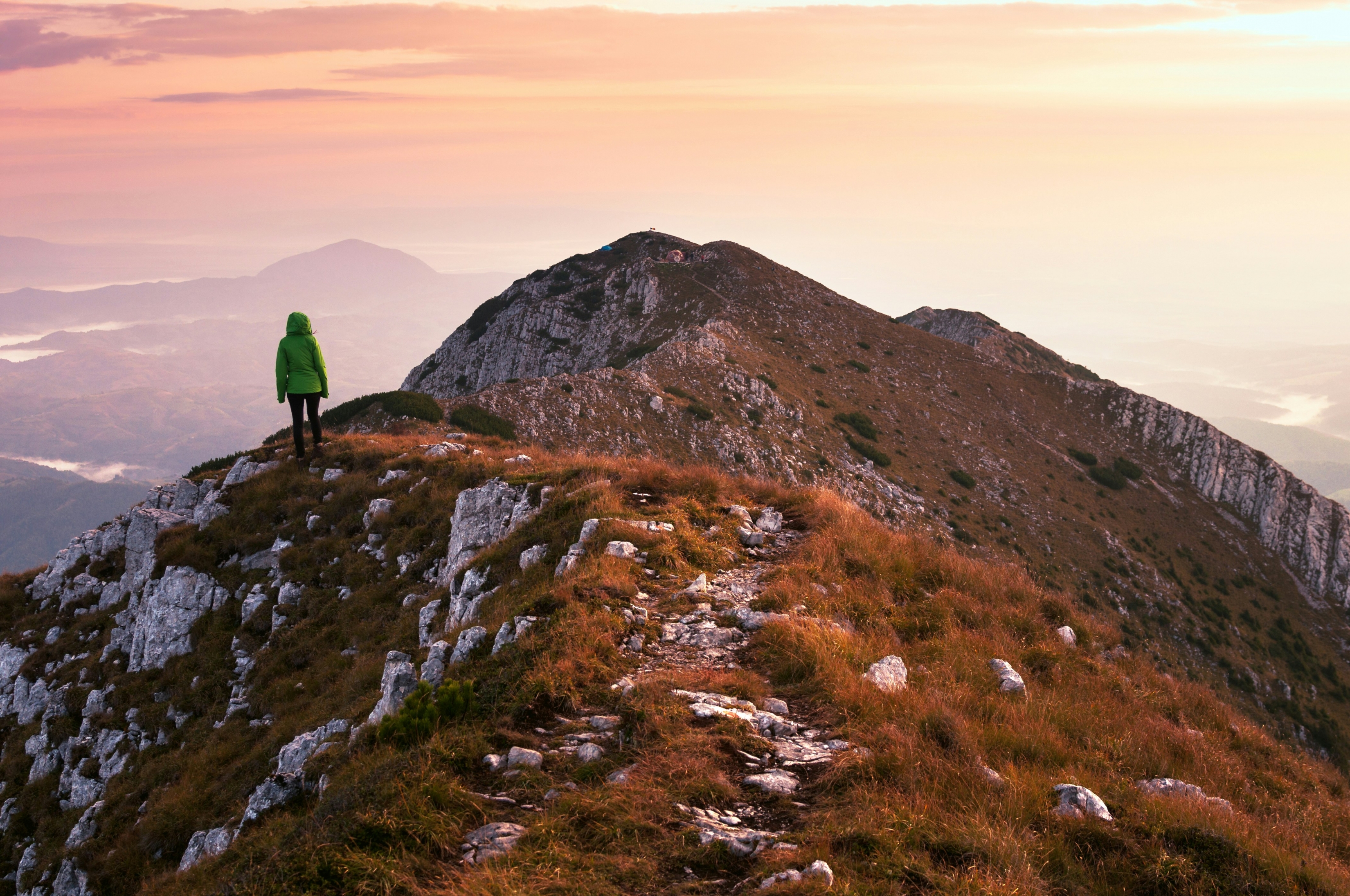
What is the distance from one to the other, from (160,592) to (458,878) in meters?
17.0

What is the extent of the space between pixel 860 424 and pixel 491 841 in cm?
5895

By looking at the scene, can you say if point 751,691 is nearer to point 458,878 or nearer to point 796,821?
point 796,821

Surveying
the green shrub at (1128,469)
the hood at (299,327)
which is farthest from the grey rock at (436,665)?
the green shrub at (1128,469)

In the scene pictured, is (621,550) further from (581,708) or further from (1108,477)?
(1108,477)

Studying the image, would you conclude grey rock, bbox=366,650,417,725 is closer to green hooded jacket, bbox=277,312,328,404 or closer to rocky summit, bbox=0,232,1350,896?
rocky summit, bbox=0,232,1350,896

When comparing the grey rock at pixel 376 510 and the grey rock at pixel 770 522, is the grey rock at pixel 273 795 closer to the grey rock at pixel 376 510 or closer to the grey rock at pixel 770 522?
the grey rock at pixel 770 522

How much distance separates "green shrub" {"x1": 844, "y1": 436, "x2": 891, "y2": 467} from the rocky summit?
1521 inches

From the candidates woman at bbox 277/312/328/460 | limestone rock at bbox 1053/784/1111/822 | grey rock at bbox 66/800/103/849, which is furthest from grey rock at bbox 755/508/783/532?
grey rock at bbox 66/800/103/849

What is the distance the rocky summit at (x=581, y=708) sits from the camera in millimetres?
5180

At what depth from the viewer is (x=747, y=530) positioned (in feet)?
40.4

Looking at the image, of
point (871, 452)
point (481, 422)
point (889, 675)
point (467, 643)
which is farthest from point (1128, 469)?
point (467, 643)

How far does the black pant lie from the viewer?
1917cm

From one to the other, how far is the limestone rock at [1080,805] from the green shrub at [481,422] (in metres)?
31.6

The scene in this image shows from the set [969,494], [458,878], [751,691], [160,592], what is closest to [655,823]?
[458,878]
